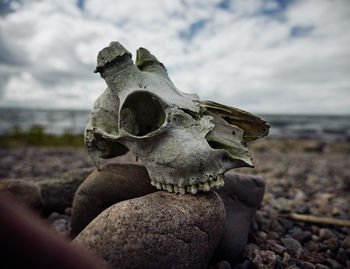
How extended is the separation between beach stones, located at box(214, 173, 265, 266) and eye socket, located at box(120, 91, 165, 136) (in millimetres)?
1022

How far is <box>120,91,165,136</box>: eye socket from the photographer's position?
2.07 meters

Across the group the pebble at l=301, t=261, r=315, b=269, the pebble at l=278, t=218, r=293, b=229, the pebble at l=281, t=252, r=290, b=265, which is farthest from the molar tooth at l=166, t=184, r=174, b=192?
the pebble at l=278, t=218, r=293, b=229

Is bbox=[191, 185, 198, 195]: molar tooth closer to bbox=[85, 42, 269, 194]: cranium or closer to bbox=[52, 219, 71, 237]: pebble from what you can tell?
bbox=[85, 42, 269, 194]: cranium

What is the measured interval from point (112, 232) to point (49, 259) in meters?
0.78

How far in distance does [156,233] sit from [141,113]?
119 centimetres

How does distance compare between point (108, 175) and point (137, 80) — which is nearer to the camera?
point (137, 80)

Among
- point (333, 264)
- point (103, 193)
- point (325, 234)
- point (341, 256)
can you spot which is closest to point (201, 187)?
point (103, 193)

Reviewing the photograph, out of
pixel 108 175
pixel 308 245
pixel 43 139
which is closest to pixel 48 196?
pixel 108 175

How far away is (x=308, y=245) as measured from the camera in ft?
7.98

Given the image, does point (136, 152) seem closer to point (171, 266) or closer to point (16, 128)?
point (171, 266)

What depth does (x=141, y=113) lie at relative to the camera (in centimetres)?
227

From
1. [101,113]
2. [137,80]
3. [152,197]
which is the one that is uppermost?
[137,80]

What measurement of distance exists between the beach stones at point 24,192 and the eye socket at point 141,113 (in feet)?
4.74

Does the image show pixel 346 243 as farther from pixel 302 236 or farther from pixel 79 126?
pixel 79 126
